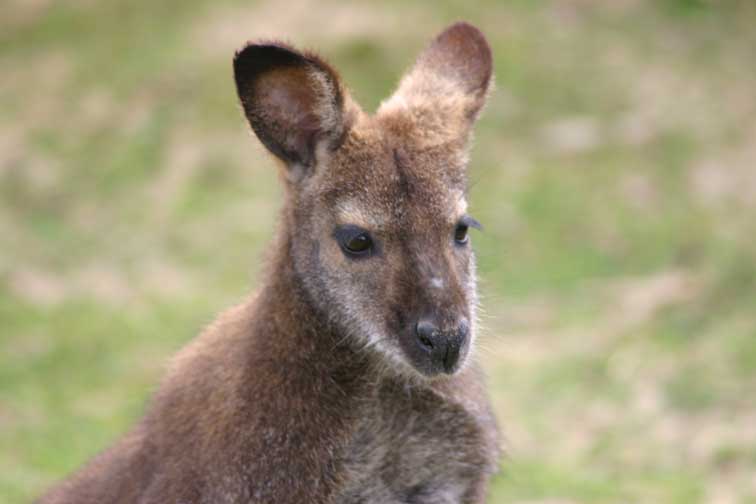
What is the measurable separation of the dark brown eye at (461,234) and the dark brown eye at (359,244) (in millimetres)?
404

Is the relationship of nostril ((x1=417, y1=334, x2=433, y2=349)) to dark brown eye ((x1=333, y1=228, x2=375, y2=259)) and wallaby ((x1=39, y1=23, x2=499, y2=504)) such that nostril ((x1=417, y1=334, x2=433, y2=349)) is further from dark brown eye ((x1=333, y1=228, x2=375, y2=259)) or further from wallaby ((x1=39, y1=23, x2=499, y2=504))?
dark brown eye ((x1=333, y1=228, x2=375, y2=259))

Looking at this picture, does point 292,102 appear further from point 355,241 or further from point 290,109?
point 355,241

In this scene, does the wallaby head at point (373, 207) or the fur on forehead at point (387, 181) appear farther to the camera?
the fur on forehead at point (387, 181)

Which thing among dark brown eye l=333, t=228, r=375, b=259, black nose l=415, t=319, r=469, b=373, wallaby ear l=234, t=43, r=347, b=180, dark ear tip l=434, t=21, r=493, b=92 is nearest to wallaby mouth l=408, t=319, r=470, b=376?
black nose l=415, t=319, r=469, b=373

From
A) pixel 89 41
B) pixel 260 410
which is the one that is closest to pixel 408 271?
pixel 260 410

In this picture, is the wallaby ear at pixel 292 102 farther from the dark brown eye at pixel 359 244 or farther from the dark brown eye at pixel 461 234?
the dark brown eye at pixel 461 234

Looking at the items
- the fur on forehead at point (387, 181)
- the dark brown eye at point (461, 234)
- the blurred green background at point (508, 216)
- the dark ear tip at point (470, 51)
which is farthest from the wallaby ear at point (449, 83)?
the blurred green background at point (508, 216)

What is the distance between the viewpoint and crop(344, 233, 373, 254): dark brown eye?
19.5 ft

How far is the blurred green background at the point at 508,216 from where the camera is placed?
11195mm

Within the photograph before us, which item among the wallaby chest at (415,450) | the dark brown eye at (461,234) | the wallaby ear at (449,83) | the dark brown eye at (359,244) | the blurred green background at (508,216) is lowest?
the wallaby chest at (415,450)

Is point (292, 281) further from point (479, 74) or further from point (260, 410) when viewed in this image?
point (479, 74)

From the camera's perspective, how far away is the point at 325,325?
20.1ft

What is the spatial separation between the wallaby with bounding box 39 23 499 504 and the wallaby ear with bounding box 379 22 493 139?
0.03 metres

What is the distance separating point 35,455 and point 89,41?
8788mm
